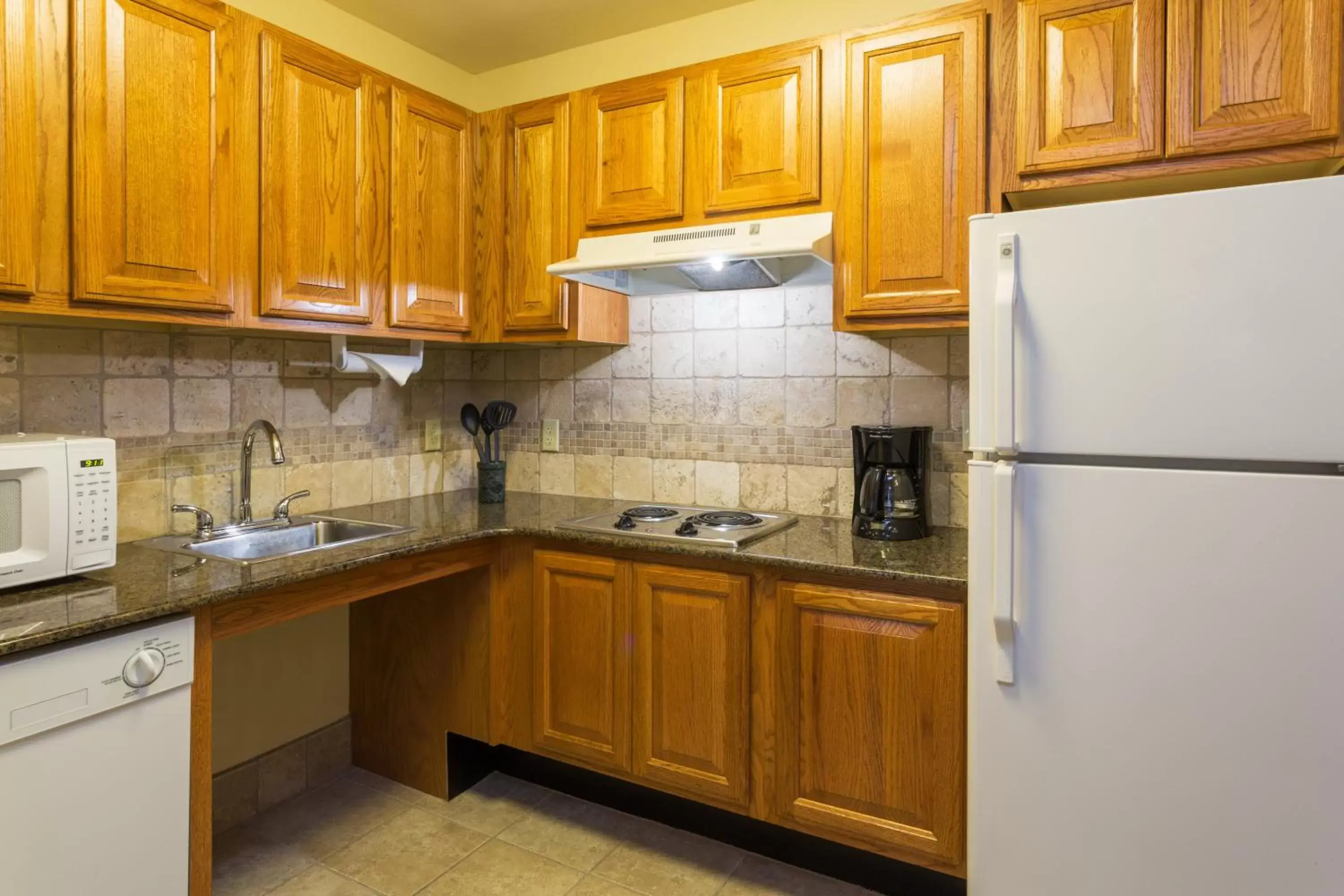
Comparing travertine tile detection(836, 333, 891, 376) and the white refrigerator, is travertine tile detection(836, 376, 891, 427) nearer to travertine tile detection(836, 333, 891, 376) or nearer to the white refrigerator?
travertine tile detection(836, 333, 891, 376)

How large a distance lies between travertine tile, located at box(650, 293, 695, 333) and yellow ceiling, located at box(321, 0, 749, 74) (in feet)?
3.06

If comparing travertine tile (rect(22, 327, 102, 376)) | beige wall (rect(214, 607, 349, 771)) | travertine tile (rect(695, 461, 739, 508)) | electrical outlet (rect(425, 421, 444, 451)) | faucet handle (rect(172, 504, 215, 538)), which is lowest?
beige wall (rect(214, 607, 349, 771))

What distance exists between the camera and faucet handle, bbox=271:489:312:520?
2246mm

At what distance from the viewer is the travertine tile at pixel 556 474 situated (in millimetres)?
2842

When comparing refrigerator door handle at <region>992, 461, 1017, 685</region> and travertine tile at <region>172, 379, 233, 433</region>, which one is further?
travertine tile at <region>172, 379, 233, 433</region>

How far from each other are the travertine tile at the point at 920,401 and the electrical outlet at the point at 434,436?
5.52 ft

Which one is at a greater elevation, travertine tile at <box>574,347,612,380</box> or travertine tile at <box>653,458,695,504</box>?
travertine tile at <box>574,347,612,380</box>

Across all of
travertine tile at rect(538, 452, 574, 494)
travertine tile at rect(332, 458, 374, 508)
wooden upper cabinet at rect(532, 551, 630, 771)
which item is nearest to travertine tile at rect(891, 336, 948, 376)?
wooden upper cabinet at rect(532, 551, 630, 771)

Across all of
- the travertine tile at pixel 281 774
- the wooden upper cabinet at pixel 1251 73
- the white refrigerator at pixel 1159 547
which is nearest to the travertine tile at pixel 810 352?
the white refrigerator at pixel 1159 547

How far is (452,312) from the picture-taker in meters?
2.51

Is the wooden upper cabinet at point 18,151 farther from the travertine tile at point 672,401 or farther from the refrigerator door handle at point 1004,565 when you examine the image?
the refrigerator door handle at point 1004,565

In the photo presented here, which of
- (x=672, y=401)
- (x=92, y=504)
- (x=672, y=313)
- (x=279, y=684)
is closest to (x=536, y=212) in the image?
(x=672, y=313)

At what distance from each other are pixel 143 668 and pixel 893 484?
5.66 ft

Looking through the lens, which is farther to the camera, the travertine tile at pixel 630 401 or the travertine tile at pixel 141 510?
the travertine tile at pixel 630 401
